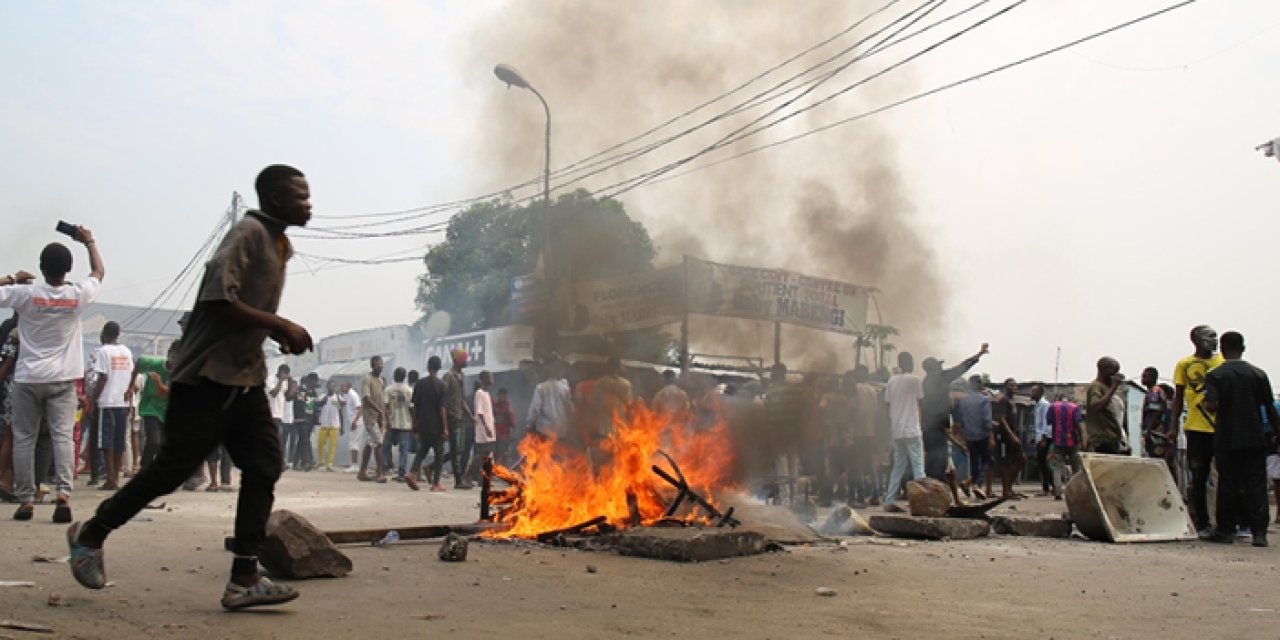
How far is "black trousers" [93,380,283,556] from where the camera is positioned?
409 centimetres

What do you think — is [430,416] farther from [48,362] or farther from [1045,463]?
[1045,463]

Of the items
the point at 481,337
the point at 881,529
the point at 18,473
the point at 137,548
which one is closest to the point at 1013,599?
the point at 881,529

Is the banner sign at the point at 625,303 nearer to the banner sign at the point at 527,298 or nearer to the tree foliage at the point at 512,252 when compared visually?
the tree foliage at the point at 512,252

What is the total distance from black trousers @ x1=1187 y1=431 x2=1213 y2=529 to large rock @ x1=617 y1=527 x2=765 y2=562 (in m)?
5.18

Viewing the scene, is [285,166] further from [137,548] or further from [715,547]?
[715,547]

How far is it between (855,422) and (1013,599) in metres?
7.61

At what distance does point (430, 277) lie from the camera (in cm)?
3309

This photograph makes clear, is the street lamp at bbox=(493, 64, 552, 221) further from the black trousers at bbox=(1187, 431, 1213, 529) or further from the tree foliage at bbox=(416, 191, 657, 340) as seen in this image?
the black trousers at bbox=(1187, 431, 1213, 529)

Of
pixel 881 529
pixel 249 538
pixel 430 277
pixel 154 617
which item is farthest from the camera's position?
pixel 430 277

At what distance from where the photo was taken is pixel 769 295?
15.7m

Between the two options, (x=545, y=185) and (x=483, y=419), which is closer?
(x=483, y=419)

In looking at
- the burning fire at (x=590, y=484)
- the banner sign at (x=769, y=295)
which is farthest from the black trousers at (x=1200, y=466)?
the banner sign at (x=769, y=295)

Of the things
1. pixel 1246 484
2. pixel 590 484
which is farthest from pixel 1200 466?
pixel 590 484

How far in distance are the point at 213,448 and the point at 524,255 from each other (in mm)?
21350
